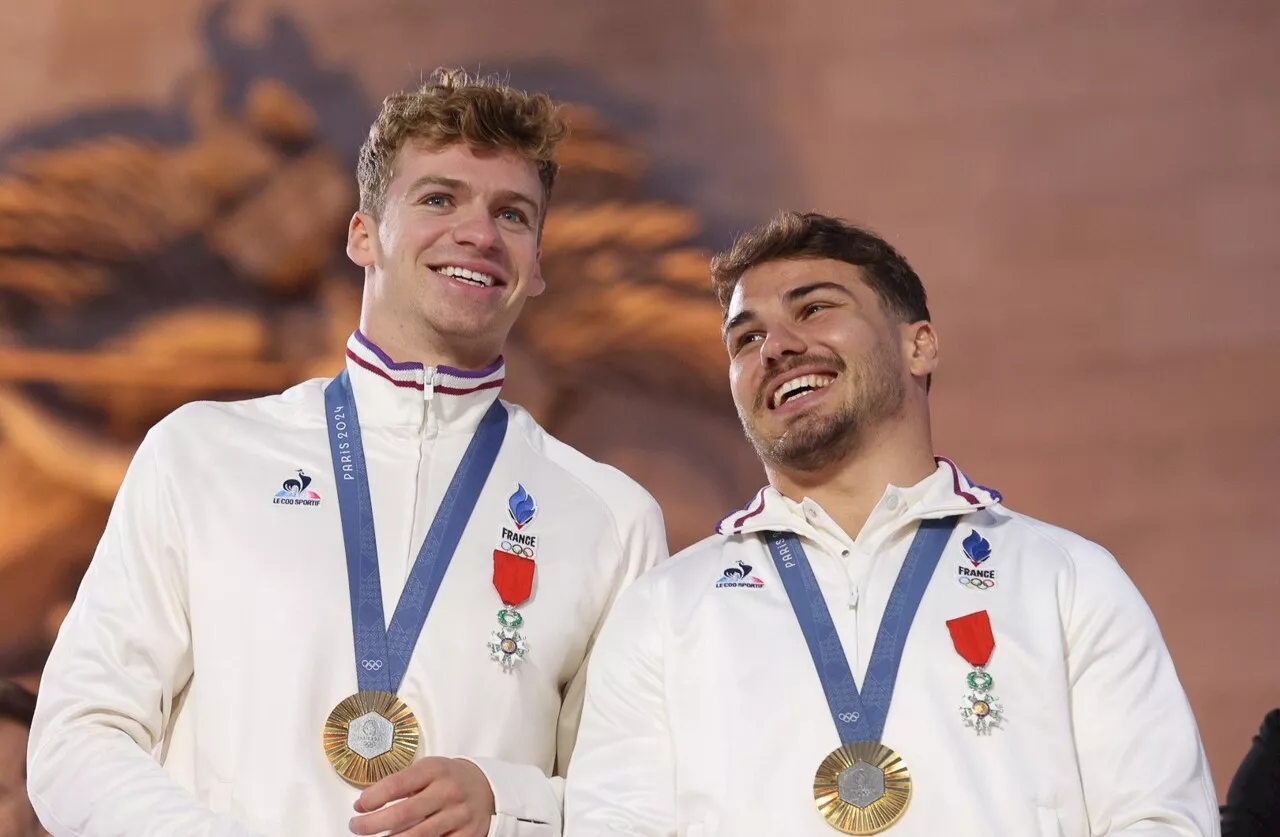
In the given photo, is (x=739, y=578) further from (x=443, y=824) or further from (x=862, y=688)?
(x=443, y=824)

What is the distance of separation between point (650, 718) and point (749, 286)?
2.91 ft

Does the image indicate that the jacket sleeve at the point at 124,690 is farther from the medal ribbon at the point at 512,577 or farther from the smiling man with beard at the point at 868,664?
the smiling man with beard at the point at 868,664

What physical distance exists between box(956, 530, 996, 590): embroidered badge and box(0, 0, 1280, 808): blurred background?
3038 mm

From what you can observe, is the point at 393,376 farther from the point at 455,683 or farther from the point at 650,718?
the point at 650,718

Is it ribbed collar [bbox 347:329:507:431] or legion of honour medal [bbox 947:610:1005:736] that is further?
ribbed collar [bbox 347:329:507:431]

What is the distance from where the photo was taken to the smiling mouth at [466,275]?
8.84ft

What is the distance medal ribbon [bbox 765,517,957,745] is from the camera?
2262mm

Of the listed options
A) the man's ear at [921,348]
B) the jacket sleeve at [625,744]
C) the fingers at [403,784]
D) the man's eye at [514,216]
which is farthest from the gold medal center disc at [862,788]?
the man's eye at [514,216]

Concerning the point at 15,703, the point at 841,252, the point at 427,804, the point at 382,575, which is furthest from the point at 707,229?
the point at 427,804

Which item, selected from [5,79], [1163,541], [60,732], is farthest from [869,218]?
[60,732]

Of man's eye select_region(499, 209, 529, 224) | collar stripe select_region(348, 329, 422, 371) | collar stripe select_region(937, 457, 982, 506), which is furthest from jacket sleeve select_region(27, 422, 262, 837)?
collar stripe select_region(937, 457, 982, 506)

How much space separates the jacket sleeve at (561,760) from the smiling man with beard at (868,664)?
58 millimetres

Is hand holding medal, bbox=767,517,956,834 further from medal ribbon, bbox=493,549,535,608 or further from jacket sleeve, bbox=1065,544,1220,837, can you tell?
medal ribbon, bbox=493,549,535,608

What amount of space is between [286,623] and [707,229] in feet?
13.0
